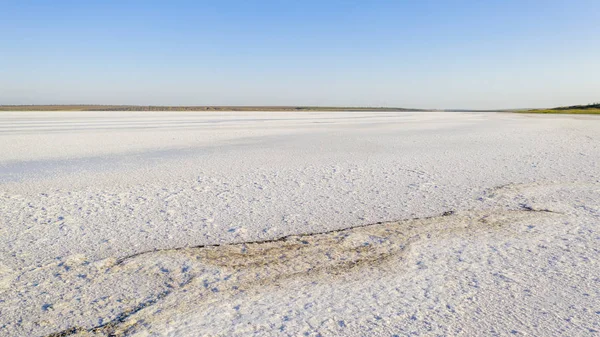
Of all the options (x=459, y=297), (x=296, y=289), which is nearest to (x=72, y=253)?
(x=296, y=289)

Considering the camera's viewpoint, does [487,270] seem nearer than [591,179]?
Yes

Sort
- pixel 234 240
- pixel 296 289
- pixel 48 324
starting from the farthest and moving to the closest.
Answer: pixel 234 240
pixel 296 289
pixel 48 324

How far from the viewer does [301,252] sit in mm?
3221

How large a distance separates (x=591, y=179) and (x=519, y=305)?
434cm

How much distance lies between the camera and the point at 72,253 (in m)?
3.19

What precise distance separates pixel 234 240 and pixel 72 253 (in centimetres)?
117

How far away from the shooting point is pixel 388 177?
6.04 meters

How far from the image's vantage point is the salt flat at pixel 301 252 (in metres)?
2.26

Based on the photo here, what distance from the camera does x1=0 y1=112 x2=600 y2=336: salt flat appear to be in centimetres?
226

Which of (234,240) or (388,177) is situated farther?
(388,177)

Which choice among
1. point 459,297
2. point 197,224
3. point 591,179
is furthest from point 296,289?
point 591,179

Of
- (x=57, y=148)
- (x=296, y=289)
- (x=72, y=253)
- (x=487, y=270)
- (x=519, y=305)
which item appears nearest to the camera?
(x=519, y=305)

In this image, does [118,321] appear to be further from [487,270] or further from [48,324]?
[487,270]

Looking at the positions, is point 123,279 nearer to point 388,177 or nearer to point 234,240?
point 234,240
